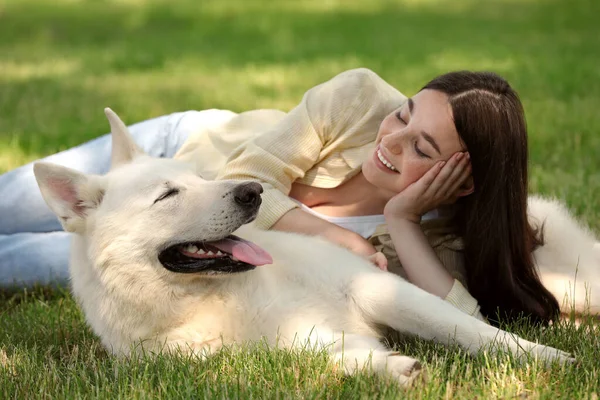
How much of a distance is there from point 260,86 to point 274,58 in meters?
2.58

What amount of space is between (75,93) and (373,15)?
9612 mm

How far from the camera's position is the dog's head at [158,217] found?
3277 millimetres

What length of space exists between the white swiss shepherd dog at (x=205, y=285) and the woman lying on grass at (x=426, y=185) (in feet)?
1.51

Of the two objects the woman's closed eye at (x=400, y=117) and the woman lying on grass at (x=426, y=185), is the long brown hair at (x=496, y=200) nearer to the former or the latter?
the woman lying on grass at (x=426, y=185)

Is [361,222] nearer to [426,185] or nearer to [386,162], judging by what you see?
[386,162]

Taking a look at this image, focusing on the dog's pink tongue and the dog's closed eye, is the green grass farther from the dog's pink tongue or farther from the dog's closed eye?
the dog's closed eye

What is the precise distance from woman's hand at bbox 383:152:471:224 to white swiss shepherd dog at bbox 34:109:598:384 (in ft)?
1.88

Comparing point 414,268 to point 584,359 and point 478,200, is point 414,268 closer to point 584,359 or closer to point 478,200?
point 478,200

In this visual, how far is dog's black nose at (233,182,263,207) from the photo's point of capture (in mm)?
3279

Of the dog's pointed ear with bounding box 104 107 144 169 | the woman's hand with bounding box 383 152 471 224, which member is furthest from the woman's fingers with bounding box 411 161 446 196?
the dog's pointed ear with bounding box 104 107 144 169

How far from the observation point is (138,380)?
3092 millimetres

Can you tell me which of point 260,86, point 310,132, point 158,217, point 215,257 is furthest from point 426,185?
point 260,86

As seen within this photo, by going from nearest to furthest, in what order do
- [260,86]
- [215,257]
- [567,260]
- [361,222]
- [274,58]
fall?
[215,257] < [567,260] < [361,222] < [260,86] < [274,58]

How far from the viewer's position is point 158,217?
3.32 m
